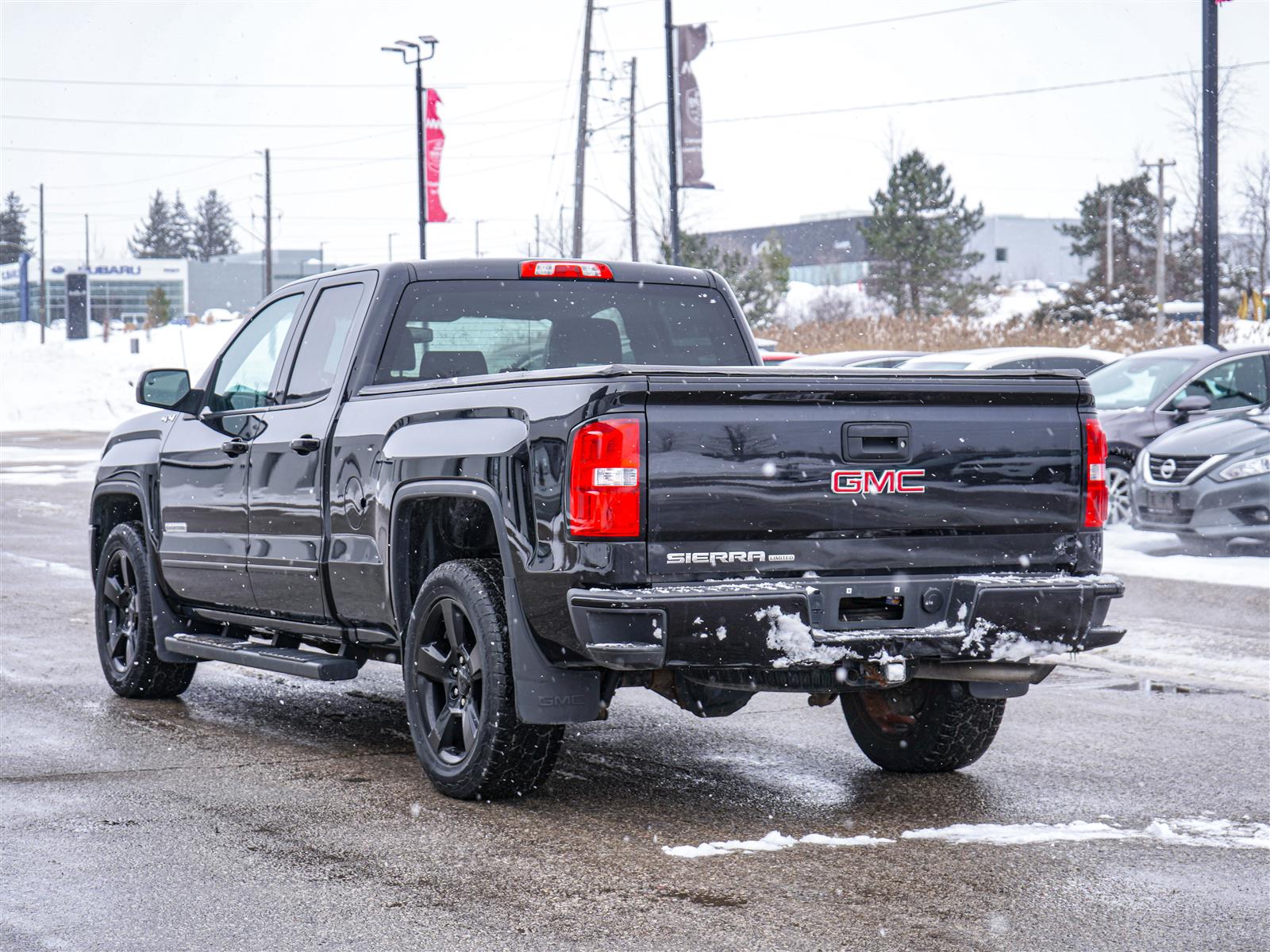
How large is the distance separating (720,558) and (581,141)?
34.6 meters

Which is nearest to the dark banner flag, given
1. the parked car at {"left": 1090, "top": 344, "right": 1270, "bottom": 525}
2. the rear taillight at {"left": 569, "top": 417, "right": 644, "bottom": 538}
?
the parked car at {"left": 1090, "top": 344, "right": 1270, "bottom": 525}

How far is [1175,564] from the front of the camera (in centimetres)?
1294

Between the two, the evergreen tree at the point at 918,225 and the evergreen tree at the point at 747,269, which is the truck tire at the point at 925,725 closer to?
the evergreen tree at the point at 747,269

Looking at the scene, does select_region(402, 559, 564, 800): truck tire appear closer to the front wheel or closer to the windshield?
the front wheel

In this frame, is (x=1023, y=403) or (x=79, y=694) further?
(x=79, y=694)

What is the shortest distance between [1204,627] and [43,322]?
2961 inches

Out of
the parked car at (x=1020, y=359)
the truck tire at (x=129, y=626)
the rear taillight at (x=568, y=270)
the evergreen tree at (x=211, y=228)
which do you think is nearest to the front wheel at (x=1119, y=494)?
the parked car at (x=1020, y=359)

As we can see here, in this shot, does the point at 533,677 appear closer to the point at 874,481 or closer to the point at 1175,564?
the point at 874,481

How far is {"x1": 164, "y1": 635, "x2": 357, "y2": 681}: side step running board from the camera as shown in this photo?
6496 mm

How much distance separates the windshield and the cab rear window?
985cm

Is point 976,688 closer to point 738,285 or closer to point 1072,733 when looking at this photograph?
point 1072,733

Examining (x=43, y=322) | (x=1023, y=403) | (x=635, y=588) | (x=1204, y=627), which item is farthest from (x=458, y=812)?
(x=43, y=322)

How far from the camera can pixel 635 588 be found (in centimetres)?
502

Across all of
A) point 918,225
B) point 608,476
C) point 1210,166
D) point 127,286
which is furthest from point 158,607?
point 127,286
